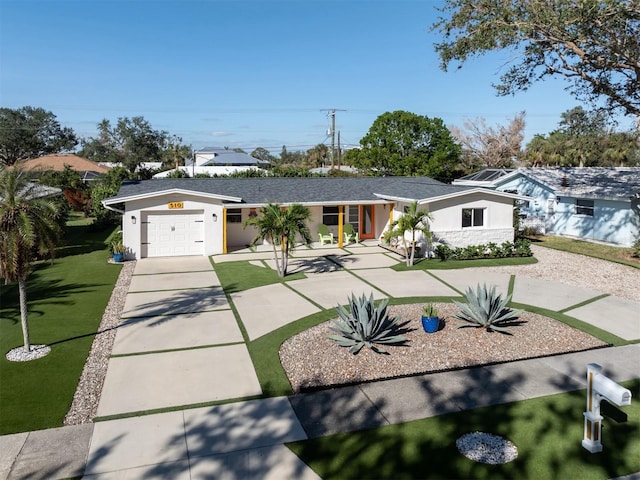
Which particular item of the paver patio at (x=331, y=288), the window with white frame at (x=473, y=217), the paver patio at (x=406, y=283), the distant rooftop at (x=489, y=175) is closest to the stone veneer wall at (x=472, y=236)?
the window with white frame at (x=473, y=217)

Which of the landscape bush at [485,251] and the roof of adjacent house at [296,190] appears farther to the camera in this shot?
the roof of adjacent house at [296,190]

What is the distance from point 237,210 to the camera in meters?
23.0

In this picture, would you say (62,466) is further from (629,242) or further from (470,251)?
(629,242)

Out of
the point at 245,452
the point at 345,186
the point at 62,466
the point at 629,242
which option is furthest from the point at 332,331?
the point at 629,242

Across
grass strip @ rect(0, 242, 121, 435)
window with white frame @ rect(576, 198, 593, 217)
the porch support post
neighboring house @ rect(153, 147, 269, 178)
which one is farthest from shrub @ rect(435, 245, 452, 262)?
neighboring house @ rect(153, 147, 269, 178)

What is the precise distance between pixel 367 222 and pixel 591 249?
11.0 metres

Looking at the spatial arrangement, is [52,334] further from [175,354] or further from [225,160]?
[225,160]

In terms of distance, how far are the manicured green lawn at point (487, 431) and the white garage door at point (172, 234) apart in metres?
15.4

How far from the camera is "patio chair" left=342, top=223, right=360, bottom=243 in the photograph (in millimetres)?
24062

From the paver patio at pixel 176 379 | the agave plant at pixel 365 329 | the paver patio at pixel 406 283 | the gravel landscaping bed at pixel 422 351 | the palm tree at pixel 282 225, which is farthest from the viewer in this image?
the palm tree at pixel 282 225

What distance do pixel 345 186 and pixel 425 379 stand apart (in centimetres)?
1824

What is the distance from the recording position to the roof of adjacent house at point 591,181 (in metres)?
23.4

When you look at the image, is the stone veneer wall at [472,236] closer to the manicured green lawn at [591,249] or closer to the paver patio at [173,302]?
the manicured green lawn at [591,249]

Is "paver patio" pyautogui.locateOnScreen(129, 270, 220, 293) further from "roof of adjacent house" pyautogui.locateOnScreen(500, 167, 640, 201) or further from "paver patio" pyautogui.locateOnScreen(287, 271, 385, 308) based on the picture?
"roof of adjacent house" pyautogui.locateOnScreen(500, 167, 640, 201)
